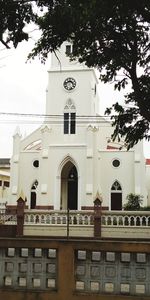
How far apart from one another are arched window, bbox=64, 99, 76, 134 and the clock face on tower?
109 centimetres

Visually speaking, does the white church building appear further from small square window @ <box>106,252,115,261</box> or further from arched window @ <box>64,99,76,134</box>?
small square window @ <box>106,252,115,261</box>

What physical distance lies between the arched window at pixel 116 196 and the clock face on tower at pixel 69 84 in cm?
867

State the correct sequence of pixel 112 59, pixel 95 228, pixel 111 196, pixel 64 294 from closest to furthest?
pixel 64 294 → pixel 112 59 → pixel 95 228 → pixel 111 196

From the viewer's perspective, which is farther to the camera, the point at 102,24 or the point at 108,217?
the point at 108,217

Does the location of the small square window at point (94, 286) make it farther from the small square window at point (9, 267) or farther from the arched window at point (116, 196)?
the arched window at point (116, 196)

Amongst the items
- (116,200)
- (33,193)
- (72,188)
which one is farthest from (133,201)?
(33,193)

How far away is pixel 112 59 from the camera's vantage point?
24.1ft

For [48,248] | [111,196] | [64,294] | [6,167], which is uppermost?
[6,167]

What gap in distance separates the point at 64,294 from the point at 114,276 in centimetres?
69

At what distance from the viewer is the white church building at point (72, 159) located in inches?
1249

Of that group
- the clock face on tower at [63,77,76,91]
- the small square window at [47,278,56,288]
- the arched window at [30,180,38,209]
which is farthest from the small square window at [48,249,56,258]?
the clock face on tower at [63,77,76,91]

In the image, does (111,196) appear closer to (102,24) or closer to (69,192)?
(69,192)

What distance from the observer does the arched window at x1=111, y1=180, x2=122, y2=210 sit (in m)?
32.5

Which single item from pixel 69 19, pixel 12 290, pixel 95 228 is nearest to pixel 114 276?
pixel 12 290
